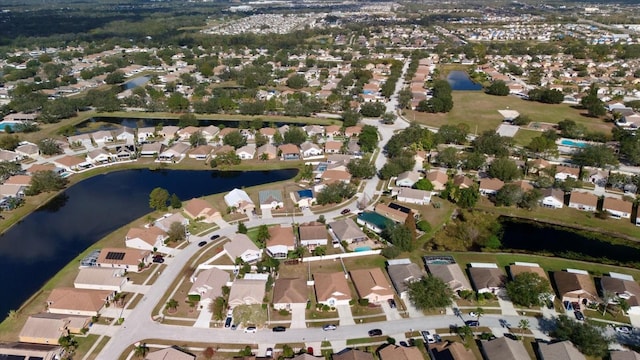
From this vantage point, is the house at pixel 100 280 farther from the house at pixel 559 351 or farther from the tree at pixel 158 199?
the house at pixel 559 351

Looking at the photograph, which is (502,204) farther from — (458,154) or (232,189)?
(232,189)

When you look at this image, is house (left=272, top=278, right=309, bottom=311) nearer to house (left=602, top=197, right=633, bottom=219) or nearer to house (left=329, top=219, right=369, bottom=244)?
house (left=329, top=219, right=369, bottom=244)

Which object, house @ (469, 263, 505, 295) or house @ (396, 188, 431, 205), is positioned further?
house @ (396, 188, 431, 205)

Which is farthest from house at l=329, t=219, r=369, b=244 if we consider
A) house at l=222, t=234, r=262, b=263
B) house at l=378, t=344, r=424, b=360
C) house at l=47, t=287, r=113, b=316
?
house at l=47, t=287, r=113, b=316

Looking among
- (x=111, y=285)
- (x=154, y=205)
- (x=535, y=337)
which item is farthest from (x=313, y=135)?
(x=535, y=337)

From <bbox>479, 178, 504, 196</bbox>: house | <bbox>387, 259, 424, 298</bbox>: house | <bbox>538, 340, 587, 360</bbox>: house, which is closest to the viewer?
<bbox>538, 340, 587, 360</bbox>: house

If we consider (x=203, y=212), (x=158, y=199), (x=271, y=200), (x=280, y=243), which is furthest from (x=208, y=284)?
(x=158, y=199)
